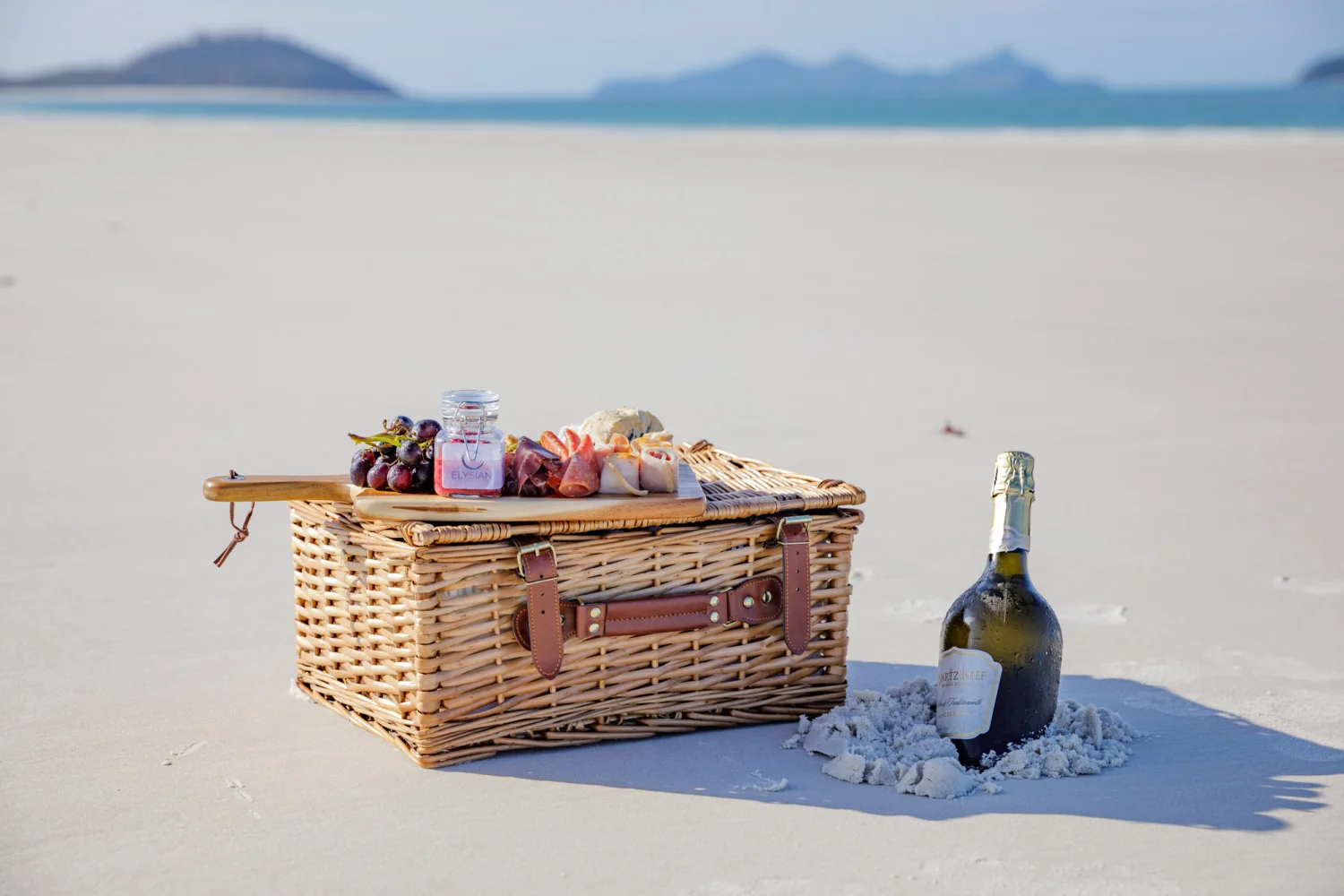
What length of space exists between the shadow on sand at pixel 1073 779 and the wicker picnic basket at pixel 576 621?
2.8 inches

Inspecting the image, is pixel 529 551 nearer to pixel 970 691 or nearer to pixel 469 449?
pixel 469 449

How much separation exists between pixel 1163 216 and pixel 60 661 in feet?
38.2

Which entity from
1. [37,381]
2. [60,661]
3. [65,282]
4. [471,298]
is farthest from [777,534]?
[65,282]

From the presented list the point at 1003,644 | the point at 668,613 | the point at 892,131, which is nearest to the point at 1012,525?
the point at 1003,644

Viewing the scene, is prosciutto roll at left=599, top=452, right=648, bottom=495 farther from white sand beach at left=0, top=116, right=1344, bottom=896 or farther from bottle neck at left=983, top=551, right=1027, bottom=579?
bottle neck at left=983, top=551, right=1027, bottom=579

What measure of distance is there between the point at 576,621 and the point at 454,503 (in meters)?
0.35

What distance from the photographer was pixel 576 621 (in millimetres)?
3031

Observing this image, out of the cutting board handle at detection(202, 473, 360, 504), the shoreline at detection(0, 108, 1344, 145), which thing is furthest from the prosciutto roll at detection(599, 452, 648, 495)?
the shoreline at detection(0, 108, 1344, 145)

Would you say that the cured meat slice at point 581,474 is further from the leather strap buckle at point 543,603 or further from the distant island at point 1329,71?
the distant island at point 1329,71

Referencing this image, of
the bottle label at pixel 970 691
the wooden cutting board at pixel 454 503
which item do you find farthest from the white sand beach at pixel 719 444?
the wooden cutting board at pixel 454 503

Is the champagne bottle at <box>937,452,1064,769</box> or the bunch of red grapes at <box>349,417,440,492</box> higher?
the bunch of red grapes at <box>349,417,440,492</box>

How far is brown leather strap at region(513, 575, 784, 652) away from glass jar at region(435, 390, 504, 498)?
0.86 feet

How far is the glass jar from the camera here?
2.94 m

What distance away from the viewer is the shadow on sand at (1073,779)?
281 cm
